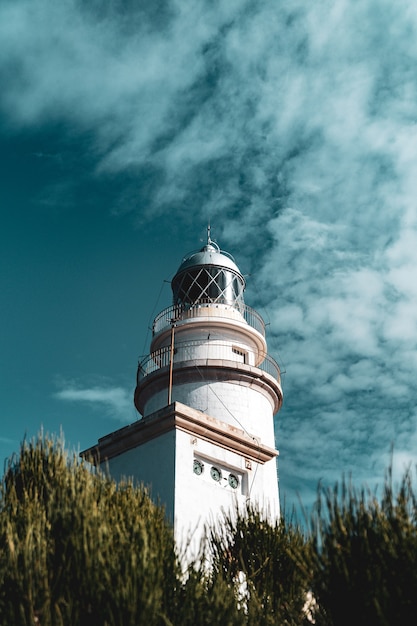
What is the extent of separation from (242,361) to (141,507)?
32.4 feet

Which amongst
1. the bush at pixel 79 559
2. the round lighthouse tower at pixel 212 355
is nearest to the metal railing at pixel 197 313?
the round lighthouse tower at pixel 212 355

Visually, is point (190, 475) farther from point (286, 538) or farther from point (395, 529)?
point (395, 529)

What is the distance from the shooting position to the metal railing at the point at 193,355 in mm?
19891

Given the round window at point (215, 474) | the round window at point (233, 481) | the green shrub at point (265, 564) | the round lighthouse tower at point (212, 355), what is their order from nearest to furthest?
the green shrub at point (265, 564), the round window at point (215, 474), the round window at point (233, 481), the round lighthouse tower at point (212, 355)

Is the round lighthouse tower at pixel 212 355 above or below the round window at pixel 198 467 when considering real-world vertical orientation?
above

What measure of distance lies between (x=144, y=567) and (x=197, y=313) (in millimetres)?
12828

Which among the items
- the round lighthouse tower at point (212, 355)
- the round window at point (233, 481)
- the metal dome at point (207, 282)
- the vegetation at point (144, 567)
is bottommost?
the vegetation at point (144, 567)

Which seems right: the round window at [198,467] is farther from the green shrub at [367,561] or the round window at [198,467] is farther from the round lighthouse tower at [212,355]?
the green shrub at [367,561]

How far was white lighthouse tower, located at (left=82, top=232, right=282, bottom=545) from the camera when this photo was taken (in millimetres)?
14195

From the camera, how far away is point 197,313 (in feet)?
68.7

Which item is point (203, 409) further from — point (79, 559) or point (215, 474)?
point (79, 559)

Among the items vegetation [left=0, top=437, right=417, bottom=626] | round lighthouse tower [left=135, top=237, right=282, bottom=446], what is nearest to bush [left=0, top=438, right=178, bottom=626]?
vegetation [left=0, top=437, right=417, bottom=626]

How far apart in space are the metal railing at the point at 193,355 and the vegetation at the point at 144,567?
9.46 meters

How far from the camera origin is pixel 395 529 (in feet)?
27.4
